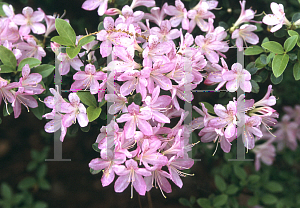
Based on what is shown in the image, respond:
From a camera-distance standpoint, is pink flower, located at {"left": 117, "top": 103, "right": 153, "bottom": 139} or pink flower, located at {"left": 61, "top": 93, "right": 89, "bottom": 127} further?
pink flower, located at {"left": 61, "top": 93, "right": 89, "bottom": 127}

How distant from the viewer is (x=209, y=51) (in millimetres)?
1229

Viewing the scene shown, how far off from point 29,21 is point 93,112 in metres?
0.67

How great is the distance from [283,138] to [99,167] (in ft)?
5.64

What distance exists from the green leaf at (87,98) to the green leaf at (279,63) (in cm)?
76

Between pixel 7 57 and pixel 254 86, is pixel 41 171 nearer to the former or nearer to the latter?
pixel 7 57

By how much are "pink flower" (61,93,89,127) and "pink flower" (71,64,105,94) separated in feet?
0.22

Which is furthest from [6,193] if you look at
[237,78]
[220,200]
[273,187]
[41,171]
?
[273,187]

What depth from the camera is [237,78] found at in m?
1.16

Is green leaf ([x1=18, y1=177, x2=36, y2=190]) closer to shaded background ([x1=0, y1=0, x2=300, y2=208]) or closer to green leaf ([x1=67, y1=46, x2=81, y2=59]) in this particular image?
shaded background ([x1=0, y1=0, x2=300, y2=208])

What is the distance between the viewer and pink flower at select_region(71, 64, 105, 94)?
108 centimetres

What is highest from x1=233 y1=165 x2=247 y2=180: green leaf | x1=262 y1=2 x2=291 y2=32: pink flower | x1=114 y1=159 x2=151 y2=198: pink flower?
x1=262 y1=2 x2=291 y2=32: pink flower

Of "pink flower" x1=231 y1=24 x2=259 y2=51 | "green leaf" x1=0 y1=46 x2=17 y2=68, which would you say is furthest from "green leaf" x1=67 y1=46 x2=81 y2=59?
"pink flower" x1=231 y1=24 x2=259 y2=51

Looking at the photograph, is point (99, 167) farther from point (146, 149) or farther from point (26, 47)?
point (26, 47)

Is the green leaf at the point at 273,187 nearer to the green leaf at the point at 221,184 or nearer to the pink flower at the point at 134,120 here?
the green leaf at the point at 221,184
